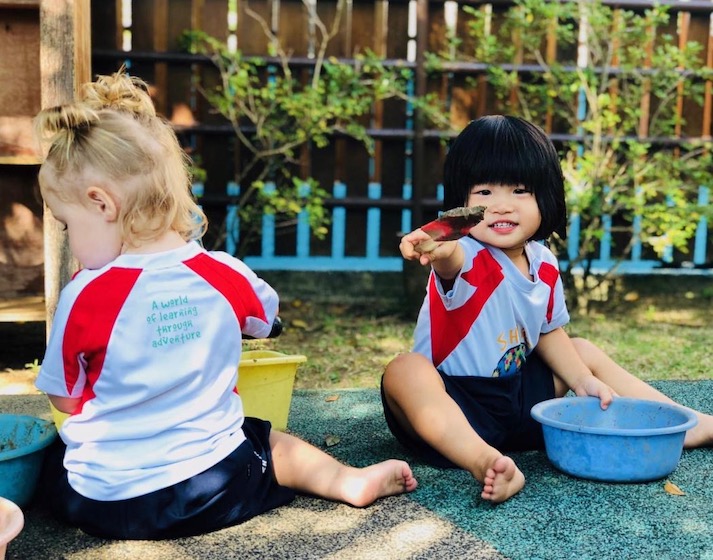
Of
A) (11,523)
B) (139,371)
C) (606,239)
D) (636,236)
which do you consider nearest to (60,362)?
(139,371)

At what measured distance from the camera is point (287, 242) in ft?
18.3

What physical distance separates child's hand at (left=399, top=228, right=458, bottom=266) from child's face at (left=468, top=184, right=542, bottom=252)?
0.86 ft

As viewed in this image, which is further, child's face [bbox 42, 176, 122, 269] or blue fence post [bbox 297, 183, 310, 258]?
blue fence post [bbox 297, 183, 310, 258]

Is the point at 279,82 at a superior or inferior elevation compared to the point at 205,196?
superior

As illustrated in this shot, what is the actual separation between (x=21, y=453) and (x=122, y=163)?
24.4 inches

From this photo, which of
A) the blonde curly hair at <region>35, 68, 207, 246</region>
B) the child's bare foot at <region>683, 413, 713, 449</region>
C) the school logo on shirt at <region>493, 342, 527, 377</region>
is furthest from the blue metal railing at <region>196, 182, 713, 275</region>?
the blonde curly hair at <region>35, 68, 207, 246</region>

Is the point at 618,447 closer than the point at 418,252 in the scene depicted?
No

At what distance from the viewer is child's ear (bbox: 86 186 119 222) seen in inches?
70.1

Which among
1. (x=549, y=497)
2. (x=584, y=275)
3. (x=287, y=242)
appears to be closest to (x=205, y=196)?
(x=287, y=242)

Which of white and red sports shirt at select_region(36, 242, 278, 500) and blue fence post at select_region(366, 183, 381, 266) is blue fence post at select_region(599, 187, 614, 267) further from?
white and red sports shirt at select_region(36, 242, 278, 500)

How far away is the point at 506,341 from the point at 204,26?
3535mm

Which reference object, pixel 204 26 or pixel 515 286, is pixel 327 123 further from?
pixel 515 286

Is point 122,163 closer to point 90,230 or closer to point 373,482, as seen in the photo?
point 90,230

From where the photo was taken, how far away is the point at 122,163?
1.80 m
